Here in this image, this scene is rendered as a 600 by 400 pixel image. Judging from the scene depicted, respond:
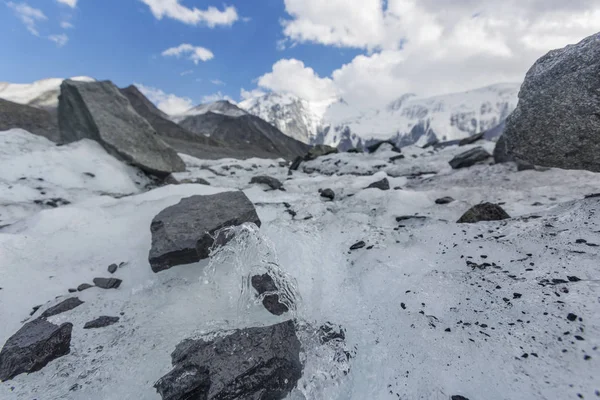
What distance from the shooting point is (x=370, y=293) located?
3.38m

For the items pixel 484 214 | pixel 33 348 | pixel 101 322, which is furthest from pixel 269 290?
pixel 484 214

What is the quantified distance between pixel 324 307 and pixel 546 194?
4601mm

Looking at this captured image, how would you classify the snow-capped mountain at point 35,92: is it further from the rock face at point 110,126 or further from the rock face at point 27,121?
the rock face at point 110,126

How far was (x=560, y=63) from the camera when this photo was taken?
13.6ft

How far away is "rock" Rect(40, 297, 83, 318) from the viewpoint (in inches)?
124

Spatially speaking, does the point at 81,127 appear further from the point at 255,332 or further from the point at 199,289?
the point at 255,332

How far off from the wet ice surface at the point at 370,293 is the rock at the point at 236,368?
0.57 feet

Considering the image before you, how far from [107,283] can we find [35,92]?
259 feet

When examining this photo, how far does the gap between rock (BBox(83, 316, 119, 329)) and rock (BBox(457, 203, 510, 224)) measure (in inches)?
198

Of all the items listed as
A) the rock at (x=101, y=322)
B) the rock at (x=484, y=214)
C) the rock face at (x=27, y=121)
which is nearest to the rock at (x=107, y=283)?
the rock at (x=101, y=322)

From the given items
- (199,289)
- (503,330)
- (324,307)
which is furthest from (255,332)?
(503,330)

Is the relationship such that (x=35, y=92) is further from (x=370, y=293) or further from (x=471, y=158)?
(x=370, y=293)

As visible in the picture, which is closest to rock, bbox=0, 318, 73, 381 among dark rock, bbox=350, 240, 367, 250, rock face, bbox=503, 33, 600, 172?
dark rock, bbox=350, 240, 367, 250

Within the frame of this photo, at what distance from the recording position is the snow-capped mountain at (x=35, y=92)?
172 ft
